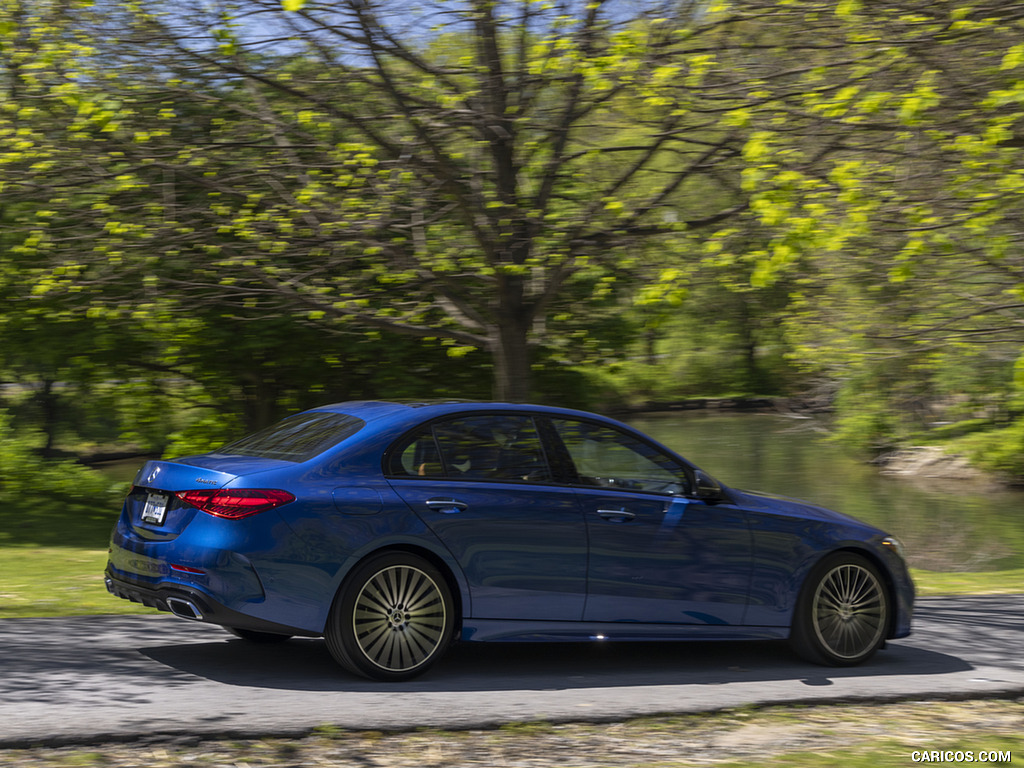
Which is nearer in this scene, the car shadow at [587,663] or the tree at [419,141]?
the car shadow at [587,663]

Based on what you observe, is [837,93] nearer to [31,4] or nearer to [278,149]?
[278,149]

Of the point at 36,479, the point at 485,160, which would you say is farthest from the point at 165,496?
the point at 36,479

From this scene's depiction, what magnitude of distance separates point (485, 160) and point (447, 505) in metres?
6.08

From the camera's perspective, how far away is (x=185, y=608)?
241 inches

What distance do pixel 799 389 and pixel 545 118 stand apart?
36.1 meters

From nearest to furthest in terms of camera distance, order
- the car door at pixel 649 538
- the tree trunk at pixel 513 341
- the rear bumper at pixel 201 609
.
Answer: the rear bumper at pixel 201 609 < the car door at pixel 649 538 < the tree trunk at pixel 513 341

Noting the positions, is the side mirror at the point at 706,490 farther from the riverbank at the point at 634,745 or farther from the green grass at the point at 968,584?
the green grass at the point at 968,584

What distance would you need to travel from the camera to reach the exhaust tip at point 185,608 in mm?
6078

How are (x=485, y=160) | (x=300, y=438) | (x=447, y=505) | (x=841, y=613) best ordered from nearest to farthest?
(x=447, y=505), (x=300, y=438), (x=841, y=613), (x=485, y=160)

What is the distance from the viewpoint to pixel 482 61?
10.9m

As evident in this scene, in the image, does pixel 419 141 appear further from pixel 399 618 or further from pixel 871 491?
pixel 871 491

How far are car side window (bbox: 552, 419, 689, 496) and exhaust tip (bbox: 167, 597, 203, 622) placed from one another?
2.28 meters

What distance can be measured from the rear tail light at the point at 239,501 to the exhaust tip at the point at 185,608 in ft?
1.51

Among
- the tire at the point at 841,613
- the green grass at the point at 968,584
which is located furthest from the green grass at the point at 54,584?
the green grass at the point at 968,584
